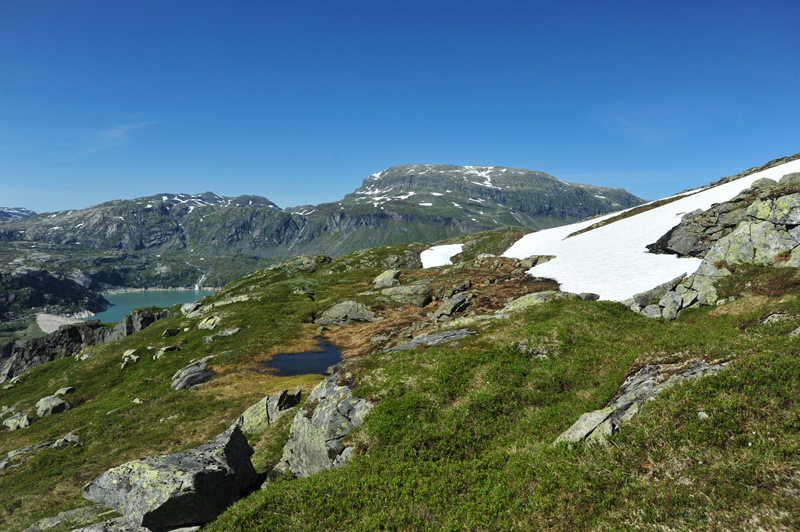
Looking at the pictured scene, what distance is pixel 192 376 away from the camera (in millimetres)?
42969

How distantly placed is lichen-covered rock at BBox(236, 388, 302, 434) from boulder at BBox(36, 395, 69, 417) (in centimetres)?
4205

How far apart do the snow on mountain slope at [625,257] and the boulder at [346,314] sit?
1185 inches

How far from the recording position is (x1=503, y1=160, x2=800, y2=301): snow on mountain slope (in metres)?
36.5

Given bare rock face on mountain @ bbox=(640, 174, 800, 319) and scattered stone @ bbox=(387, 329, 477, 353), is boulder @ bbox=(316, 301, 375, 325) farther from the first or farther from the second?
bare rock face on mountain @ bbox=(640, 174, 800, 319)

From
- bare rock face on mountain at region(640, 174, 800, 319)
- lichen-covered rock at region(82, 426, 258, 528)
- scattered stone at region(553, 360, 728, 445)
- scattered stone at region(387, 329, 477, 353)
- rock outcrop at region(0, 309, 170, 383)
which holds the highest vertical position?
bare rock face on mountain at region(640, 174, 800, 319)

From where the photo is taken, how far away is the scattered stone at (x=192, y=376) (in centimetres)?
4159

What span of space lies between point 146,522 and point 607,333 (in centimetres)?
2174

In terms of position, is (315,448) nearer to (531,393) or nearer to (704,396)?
(531,393)

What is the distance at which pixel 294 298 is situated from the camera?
78750mm

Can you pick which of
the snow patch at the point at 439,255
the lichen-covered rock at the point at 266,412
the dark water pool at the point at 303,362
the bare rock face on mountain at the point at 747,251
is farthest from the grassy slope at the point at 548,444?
the snow patch at the point at 439,255

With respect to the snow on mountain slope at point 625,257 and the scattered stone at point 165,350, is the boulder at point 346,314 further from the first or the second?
the snow on mountain slope at point 625,257

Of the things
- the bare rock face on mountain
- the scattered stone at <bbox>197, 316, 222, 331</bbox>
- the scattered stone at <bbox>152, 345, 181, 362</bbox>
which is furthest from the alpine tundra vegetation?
the scattered stone at <bbox>197, 316, 222, 331</bbox>

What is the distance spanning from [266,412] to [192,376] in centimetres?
2556

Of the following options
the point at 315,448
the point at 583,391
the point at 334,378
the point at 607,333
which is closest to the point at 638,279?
the point at 607,333
